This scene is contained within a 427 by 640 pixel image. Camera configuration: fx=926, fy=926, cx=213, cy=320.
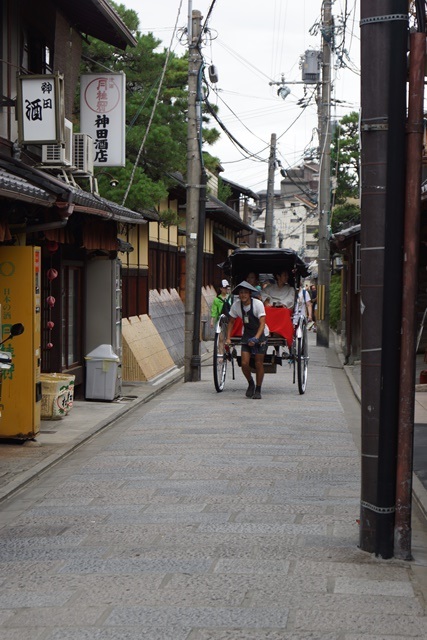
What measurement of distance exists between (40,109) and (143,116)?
8134 millimetres

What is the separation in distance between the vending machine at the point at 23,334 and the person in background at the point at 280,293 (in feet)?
24.9

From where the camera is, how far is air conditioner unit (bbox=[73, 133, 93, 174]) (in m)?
16.2

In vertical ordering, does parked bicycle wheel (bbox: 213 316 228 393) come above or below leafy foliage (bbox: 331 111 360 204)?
below

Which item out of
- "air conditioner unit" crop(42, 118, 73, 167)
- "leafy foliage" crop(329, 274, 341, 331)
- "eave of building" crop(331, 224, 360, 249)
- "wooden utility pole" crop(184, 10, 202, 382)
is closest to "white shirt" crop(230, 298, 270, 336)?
"air conditioner unit" crop(42, 118, 73, 167)

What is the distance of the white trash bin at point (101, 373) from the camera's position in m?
16.7

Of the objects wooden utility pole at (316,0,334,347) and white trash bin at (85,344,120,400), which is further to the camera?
wooden utility pole at (316,0,334,347)

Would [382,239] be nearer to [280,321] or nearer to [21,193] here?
[21,193]

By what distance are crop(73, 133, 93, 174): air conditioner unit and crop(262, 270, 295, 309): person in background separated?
476 cm

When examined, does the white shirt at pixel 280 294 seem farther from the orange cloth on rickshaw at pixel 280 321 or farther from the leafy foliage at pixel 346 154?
the leafy foliage at pixel 346 154

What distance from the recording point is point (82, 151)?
1622 cm

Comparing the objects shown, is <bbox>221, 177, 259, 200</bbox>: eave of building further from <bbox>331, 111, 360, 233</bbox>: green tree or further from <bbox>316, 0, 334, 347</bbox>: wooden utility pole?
<bbox>316, 0, 334, 347</bbox>: wooden utility pole

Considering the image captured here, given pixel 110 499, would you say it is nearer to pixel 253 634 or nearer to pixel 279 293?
pixel 253 634

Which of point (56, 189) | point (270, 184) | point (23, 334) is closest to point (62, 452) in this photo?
point (23, 334)

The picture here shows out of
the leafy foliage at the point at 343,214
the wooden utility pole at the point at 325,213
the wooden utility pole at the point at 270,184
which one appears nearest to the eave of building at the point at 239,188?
the wooden utility pole at the point at 270,184
